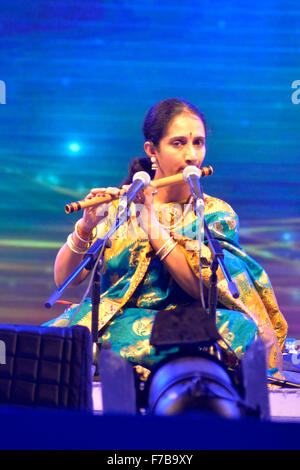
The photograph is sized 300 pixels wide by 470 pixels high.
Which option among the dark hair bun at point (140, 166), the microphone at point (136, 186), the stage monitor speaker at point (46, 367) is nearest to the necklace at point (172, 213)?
the dark hair bun at point (140, 166)

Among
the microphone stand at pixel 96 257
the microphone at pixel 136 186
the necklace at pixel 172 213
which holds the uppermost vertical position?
the necklace at pixel 172 213

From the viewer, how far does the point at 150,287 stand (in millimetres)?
1827

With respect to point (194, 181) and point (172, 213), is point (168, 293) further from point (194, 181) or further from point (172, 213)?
point (194, 181)

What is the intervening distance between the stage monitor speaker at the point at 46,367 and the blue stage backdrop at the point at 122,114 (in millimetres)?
1630

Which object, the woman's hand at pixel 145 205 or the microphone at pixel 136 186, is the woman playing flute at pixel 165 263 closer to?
the woman's hand at pixel 145 205

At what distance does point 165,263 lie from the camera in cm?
169

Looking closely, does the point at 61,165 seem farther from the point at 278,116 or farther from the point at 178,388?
the point at 178,388

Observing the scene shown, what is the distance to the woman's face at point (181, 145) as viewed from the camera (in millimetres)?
1938

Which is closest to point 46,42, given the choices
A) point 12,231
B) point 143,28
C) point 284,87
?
point 143,28

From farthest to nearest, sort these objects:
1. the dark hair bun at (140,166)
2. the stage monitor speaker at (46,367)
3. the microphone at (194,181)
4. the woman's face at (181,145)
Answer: the dark hair bun at (140,166)
the woman's face at (181,145)
the microphone at (194,181)
the stage monitor speaker at (46,367)

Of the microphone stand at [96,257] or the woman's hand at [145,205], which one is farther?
the woman's hand at [145,205]

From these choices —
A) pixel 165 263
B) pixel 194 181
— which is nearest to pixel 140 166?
pixel 165 263

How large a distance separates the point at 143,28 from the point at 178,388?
241 centimetres

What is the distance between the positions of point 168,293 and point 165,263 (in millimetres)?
169
